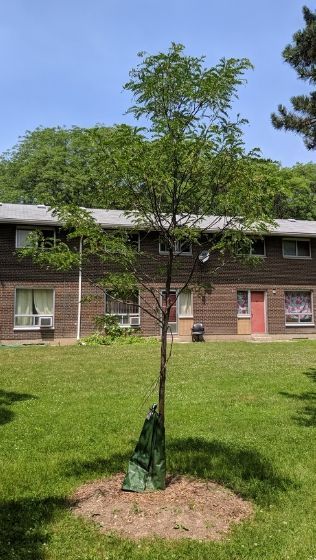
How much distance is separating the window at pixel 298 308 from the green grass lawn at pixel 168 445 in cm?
1119

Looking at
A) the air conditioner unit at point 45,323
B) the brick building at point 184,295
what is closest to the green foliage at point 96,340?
the brick building at point 184,295

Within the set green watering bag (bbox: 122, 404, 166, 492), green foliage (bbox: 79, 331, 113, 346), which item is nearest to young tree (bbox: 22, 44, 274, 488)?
green watering bag (bbox: 122, 404, 166, 492)

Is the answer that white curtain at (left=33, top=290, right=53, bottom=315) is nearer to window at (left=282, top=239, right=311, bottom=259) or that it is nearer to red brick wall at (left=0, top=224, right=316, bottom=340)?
red brick wall at (left=0, top=224, right=316, bottom=340)

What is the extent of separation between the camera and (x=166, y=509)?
482 centimetres

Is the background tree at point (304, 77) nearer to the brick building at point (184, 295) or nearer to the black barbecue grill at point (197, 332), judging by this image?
the brick building at point (184, 295)

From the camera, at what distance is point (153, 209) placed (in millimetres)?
5473

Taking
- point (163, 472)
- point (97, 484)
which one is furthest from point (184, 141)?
point (97, 484)

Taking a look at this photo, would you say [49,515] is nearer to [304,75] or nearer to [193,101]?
[193,101]

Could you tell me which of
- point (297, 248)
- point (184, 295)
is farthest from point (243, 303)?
point (297, 248)

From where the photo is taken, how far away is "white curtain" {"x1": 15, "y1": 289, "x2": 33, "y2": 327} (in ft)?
70.8

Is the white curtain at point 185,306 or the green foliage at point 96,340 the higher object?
the white curtain at point 185,306

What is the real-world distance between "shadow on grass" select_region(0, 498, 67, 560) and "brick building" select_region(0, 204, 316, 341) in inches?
531

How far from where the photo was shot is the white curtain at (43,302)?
71.8 ft

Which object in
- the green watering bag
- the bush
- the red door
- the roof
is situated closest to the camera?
the green watering bag
